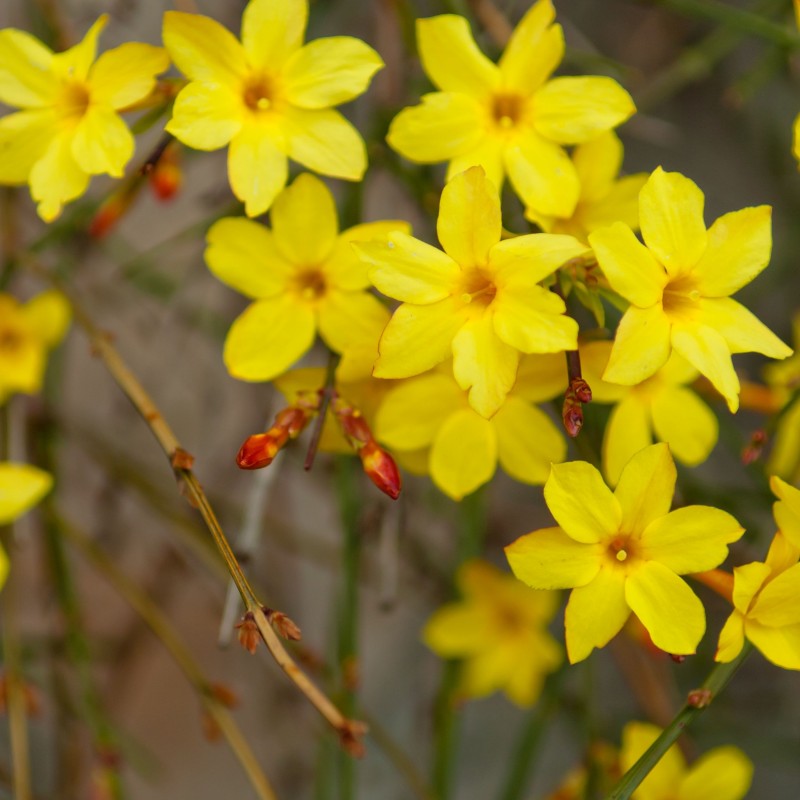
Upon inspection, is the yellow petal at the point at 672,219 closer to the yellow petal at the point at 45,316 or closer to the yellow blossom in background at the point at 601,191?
the yellow blossom in background at the point at 601,191

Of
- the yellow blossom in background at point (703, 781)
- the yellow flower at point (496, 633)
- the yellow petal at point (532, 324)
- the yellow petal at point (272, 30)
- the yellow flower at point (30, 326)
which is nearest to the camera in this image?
the yellow petal at point (532, 324)

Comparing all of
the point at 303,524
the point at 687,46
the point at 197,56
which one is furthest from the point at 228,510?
the point at 687,46

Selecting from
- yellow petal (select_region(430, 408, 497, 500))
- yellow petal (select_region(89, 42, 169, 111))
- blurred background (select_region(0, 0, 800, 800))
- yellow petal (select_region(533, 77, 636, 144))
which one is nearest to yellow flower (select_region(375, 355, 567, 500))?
yellow petal (select_region(430, 408, 497, 500))

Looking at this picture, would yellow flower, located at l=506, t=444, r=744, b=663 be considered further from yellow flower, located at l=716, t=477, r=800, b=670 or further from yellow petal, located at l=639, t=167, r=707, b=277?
yellow petal, located at l=639, t=167, r=707, b=277

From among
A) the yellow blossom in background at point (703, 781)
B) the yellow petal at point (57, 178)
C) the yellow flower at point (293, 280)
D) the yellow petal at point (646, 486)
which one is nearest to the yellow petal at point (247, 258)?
the yellow flower at point (293, 280)

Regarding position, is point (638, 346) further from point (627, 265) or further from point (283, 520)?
point (283, 520)
